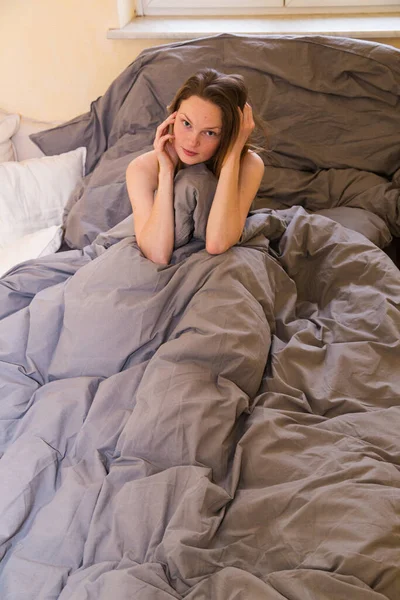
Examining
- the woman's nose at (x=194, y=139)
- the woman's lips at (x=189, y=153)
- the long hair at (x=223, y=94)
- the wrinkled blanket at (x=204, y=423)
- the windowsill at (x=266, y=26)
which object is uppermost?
the windowsill at (x=266, y=26)

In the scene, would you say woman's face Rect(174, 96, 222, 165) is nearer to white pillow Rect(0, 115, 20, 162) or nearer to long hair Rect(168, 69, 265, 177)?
long hair Rect(168, 69, 265, 177)

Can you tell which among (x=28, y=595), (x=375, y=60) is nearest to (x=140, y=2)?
(x=375, y=60)

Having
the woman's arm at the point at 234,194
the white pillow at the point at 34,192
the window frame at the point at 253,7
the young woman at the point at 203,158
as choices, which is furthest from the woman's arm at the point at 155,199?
the window frame at the point at 253,7

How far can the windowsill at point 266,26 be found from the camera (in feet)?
6.64

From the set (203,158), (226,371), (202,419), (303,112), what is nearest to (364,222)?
(303,112)

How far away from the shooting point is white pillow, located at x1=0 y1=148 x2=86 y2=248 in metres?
1.84

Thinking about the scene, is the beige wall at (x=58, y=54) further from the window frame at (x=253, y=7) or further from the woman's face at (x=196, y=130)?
the woman's face at (x=196, y=130)

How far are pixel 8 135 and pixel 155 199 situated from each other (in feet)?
3.06

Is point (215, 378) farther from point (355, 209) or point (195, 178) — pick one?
point (355, 209)

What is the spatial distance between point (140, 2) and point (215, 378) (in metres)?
1.66

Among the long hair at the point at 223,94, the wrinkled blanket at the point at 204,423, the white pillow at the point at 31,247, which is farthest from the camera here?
the white pillow at the point at 31,247

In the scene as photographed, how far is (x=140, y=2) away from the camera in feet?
7.19

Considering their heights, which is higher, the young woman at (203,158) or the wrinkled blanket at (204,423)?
the young woman at (203,158)

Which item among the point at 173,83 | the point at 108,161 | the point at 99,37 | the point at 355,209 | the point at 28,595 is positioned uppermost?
the point at 99,37
